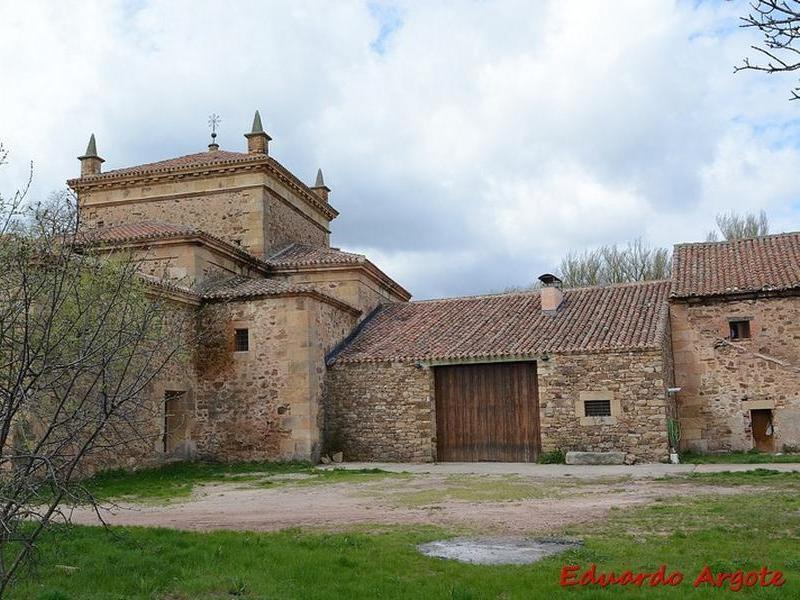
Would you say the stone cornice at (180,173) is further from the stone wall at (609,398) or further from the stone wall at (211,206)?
the stone wall at (609,398)

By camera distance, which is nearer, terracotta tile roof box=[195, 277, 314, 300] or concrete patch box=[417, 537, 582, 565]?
concrete patch box=[417, 537, 582, 565]

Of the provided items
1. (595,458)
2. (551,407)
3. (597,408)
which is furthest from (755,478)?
(551,407)

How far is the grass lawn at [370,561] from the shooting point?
5.65m

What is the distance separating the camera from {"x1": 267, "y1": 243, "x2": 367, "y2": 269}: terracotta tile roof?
20797mm

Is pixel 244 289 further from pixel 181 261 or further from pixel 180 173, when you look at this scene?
pixel 180 173

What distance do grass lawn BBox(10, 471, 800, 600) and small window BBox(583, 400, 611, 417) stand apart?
24.6 feet

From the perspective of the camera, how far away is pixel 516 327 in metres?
18.6

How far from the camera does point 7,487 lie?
13.7 feet

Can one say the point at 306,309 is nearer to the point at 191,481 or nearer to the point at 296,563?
the point at 191,481

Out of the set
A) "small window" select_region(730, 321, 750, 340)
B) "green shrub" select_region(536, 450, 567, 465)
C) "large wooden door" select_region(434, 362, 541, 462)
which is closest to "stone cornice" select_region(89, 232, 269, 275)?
"large wooden door" select_region(434, 362, 541, 462)

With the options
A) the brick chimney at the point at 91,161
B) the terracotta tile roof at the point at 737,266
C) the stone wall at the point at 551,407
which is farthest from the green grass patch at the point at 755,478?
the brick chimney at the point at 91,161

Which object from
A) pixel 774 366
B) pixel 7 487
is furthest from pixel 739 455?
pixel 7 487

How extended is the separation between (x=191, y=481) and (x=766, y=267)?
14.8 meters

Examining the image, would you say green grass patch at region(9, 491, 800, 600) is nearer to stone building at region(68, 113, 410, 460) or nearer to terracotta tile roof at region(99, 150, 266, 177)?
stone building at region(68, 113, 410, 460)
